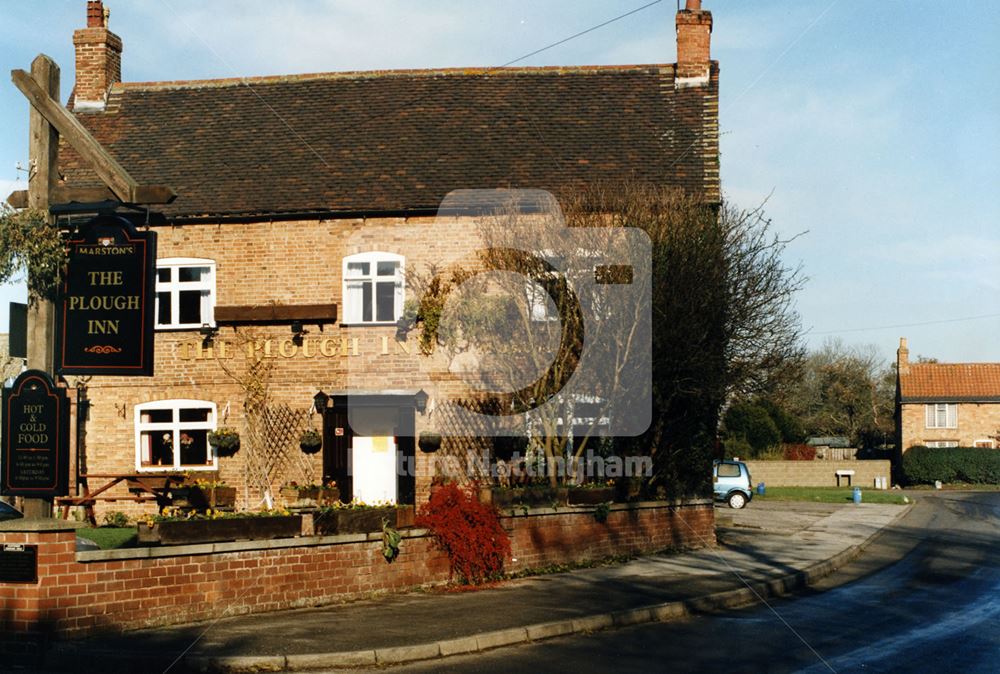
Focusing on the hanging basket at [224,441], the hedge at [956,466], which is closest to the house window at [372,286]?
the hanging basket at [224,441]

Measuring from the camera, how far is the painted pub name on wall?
74.2 feet

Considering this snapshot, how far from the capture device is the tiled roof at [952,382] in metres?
62.9

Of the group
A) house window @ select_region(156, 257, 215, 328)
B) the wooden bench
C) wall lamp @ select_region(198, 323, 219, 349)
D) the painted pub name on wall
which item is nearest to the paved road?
the painted pub name on wall

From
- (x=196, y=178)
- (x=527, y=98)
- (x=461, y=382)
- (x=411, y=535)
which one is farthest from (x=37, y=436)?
(x=527, y=98)

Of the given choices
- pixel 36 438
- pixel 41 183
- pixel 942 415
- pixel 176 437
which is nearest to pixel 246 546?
pixel 36 438

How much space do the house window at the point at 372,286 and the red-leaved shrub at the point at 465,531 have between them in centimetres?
719

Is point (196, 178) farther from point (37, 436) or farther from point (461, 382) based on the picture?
point (37, 436)

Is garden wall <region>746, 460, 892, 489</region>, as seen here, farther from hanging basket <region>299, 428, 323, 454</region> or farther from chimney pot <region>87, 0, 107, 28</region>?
chimney pot <region>87, 0, 107, 28</region>

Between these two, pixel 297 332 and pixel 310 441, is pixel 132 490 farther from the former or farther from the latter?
pixel 297 332

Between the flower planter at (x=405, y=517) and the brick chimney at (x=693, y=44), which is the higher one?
the brick chimney at (x=693, y=44)

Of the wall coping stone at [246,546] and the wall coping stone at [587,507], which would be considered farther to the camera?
the wall coping stone at [587,507]

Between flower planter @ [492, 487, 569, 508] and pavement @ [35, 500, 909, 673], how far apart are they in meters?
1.24

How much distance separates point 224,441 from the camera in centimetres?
2220

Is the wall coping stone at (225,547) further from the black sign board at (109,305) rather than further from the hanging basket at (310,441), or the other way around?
the hanging basket at (310,441)
